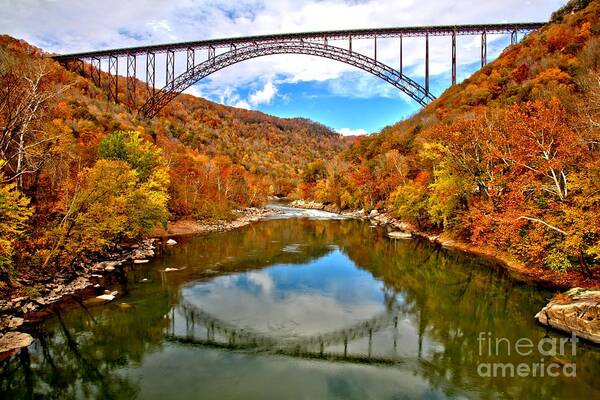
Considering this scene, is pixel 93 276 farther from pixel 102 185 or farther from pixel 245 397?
pixel 245 397

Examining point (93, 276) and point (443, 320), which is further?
point (93, 276)

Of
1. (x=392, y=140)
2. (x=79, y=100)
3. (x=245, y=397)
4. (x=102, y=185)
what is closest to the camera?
(x=245, y=397)

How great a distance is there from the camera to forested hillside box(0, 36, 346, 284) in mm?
12016

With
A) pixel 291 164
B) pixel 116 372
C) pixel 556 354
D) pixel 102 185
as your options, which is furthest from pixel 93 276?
pixel 291 164

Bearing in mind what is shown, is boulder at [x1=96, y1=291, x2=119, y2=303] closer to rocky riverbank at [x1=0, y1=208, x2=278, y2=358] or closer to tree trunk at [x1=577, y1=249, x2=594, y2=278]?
rocky riverbank at [x1=0, y1=208, x2=278, y2=358]

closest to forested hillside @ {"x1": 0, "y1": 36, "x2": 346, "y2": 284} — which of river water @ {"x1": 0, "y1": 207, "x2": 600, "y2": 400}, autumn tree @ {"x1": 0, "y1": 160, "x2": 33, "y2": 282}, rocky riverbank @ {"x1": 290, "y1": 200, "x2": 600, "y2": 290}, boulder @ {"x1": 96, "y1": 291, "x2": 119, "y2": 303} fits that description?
autumn tree @ {"x1": 0, "y1": 160, "x2": 33, "y2": 282}

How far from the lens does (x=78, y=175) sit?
16234mm

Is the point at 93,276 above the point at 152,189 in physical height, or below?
below

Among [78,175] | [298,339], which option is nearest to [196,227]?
[78,175]

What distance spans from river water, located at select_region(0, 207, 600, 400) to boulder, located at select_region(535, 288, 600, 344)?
405 mm

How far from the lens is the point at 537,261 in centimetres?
1741

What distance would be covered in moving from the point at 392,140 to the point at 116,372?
46580 mm

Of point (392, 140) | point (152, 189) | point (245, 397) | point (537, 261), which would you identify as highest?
point (392, 140)

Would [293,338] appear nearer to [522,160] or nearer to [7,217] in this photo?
[7,217]
